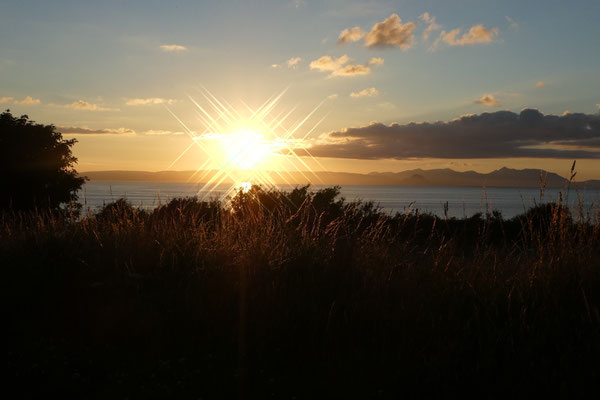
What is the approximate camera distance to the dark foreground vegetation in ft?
12.8

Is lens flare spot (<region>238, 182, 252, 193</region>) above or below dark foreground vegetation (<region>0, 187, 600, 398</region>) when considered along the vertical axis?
above

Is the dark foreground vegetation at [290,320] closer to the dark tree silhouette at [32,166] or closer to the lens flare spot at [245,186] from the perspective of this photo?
the lens flare spot at [245,186]

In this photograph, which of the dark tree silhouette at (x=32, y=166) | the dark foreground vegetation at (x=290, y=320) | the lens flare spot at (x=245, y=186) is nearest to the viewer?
the dark foreground vegetation at (x=290, y=320)

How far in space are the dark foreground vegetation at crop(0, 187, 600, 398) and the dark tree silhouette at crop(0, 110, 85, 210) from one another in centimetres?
2430

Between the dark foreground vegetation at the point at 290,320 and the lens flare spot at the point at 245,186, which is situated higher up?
the lens flare spot at the point at 245,186

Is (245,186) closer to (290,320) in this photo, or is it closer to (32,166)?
(290,320)

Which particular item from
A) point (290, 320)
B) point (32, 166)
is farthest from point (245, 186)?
point (32, 166)

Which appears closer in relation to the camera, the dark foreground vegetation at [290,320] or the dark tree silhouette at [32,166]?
the dark foreground vegetation at [290,320]

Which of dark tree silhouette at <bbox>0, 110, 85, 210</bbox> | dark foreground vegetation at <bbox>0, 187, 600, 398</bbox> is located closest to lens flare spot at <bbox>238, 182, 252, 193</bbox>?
dark foreground vegetation at <bbox>0, 187, 600, 398</bbox>

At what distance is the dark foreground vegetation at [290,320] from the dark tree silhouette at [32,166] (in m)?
24.3

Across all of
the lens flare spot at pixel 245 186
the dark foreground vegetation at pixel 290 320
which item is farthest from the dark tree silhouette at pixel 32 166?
the dark foreground vegetation at pixel 290 320

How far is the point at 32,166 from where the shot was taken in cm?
2888

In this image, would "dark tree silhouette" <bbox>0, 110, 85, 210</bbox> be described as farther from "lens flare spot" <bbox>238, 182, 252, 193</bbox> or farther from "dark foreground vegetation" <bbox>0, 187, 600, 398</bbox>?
"dark foreground vegetation" <bbox>0, 187, 600, 398</bbox>

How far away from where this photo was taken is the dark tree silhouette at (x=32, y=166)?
91.9 feet
